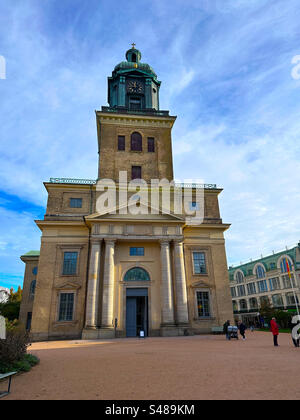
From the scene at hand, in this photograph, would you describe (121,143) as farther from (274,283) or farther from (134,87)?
(274,283)

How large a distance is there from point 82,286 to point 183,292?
32.5 feet

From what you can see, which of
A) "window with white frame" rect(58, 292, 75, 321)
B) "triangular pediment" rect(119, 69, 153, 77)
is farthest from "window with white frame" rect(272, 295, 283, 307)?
"triangular pediment" rect(119, 69, 153, 77)

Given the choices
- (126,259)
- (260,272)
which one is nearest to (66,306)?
(126,259)

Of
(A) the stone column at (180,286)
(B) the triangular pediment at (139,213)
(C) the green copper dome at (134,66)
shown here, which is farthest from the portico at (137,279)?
(C) the green copper dome at (134,66)

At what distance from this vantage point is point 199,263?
29578mm

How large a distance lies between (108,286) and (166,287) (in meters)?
5.41

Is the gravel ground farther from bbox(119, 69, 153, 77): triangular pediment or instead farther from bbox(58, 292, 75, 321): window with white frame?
bbox(119, 69, 153, 77): triangular pediment

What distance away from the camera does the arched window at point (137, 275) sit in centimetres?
2727

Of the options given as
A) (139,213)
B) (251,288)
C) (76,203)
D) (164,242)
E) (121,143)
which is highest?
(121,143)

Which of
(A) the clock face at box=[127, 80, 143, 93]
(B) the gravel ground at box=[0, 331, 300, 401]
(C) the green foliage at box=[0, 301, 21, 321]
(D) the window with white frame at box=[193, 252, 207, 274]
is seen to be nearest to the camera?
(B) the gravel ground at box=[0, 331, 300, 401]

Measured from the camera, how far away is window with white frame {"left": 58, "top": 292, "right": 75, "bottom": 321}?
85.6 ft

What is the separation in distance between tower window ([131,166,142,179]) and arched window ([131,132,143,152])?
8.49 feet

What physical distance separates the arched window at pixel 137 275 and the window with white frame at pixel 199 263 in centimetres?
551

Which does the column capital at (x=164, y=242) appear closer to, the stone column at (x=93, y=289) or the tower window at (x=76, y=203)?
the stone column at (x=93, y=289)
